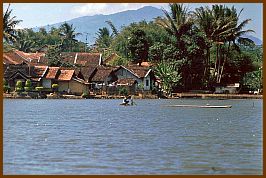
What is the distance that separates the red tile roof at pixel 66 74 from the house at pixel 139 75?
4236 millimetres

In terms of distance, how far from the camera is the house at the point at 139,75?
49.0 meters

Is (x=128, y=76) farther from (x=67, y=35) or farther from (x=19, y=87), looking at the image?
(x=67, y=35)

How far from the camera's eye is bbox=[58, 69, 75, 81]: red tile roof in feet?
155

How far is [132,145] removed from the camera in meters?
16.3

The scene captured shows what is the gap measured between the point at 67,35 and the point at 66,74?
26.3 m

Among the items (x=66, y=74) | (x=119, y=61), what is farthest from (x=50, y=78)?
(x=119, y=61)

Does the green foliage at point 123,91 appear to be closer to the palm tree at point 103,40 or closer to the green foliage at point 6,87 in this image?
the green foliage at point 6,87

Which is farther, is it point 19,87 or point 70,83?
point 70,83

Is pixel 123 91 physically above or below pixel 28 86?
below

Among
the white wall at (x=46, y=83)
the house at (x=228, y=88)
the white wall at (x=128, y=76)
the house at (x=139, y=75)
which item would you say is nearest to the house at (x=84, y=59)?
the white wall at (x=128, y=76)

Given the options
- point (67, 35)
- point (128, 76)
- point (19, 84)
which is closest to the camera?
point (19, 84)

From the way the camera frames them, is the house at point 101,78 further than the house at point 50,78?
Yes

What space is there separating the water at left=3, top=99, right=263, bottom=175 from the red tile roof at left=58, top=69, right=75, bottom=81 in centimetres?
1950

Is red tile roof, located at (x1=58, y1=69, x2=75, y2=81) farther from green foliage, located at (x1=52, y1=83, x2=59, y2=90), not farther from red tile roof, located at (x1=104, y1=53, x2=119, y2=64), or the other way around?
red tile roof, located at (x1=104, y1=53, x2=119, y2=64)
